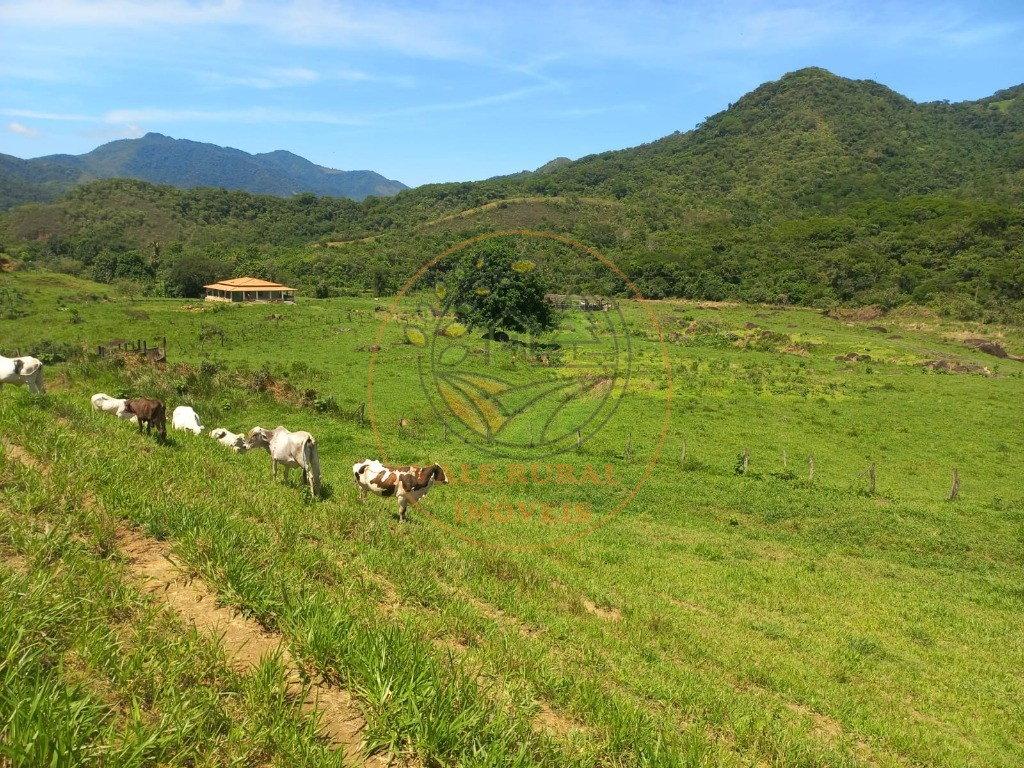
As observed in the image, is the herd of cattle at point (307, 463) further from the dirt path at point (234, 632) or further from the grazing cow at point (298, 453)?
the dirt path at point (234, 632)

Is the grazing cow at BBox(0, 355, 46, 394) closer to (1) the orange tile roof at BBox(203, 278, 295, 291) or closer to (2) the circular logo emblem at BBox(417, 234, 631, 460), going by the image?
(2) the circular logo emblem at BBox(417, 234, 631, 460)

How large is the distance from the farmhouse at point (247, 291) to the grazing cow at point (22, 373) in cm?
6091

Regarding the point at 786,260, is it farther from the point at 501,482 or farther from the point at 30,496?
the point at 30,496

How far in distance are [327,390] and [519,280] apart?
760 inches

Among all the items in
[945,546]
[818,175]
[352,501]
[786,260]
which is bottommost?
[945,546]

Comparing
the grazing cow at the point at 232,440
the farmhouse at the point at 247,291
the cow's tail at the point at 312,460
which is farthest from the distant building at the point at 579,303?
the farmhouse at the point at 247,291

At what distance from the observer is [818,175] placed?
14988 centimetres

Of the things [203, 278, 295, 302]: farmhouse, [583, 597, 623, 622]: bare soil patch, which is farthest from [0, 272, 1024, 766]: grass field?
[203, 278, 295, 302]: farmhouse

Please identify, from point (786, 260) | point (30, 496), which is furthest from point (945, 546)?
point (786, 260)

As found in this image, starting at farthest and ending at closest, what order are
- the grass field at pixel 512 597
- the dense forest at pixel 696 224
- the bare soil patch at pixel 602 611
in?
the dense forest at pixel 696 224 → the bare soil patch at pixel 602 611 → the grass field at pixel 512 597

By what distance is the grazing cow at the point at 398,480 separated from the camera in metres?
9.20

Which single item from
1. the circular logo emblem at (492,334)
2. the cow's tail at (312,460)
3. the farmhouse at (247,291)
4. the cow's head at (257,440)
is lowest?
the cow's head at (257,440)

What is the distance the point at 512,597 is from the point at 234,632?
3583 millimetres

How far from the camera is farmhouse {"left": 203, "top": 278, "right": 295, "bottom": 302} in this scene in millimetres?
67438
